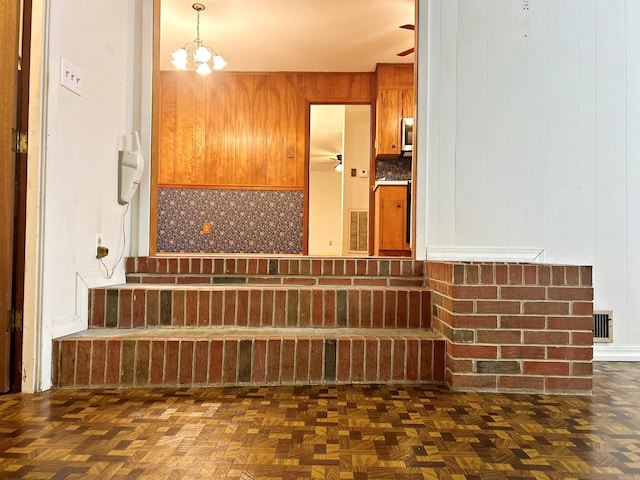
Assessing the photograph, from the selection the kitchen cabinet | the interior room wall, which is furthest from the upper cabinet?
the interior room wall

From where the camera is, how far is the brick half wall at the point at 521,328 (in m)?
1.92

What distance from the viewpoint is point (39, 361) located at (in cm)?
184

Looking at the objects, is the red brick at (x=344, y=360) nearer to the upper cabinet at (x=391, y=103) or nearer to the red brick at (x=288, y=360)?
the red brick at (x=288, y=360)

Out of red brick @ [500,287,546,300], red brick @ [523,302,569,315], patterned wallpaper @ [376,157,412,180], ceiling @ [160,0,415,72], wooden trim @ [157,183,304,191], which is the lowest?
red brick @ [523,302,569,315]

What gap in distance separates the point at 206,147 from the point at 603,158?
4.46 m

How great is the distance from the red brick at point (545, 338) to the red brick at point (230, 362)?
1270 millimetres

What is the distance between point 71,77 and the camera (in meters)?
2.02

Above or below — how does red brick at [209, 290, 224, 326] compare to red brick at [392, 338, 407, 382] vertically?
above

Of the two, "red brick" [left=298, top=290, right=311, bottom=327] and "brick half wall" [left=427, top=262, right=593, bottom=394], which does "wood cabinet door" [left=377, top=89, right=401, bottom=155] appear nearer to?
"red brick" [left=298, top=290, right=311, bottom=327]

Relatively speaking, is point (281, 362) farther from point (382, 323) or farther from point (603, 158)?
point (603, 158)

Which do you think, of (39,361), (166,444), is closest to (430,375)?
(166,444)

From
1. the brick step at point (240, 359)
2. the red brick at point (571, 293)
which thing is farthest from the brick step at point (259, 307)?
the red brick at point (571, 293)

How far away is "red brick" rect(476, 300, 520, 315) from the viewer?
1.94 m

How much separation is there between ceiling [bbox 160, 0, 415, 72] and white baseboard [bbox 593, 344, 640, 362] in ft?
10.6
